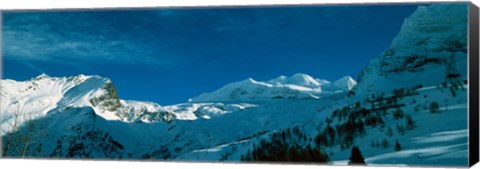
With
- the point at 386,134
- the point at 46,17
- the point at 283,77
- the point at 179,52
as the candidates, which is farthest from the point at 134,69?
the point at 386,134

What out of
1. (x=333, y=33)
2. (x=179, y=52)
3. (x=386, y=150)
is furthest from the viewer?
(x=179, y=52)

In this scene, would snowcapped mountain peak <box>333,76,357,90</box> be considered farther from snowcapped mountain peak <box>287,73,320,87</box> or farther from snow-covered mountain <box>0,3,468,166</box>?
snowcapped mountain peak <box>287,73,320,87</box>

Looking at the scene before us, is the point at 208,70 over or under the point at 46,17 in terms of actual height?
under

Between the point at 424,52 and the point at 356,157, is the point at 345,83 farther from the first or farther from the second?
the point at 424,52

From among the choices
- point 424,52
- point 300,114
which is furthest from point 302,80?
point 424,52

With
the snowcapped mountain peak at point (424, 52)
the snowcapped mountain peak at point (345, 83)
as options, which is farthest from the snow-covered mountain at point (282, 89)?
the snowcapped mountain peak at point (424, 52)

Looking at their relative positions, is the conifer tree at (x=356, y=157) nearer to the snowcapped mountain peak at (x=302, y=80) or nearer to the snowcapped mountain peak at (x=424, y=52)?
the snowcapped mountain peak at (x=424, y=52)

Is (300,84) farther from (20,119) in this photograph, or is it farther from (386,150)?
(20,119)

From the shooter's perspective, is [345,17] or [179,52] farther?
[179,52]
